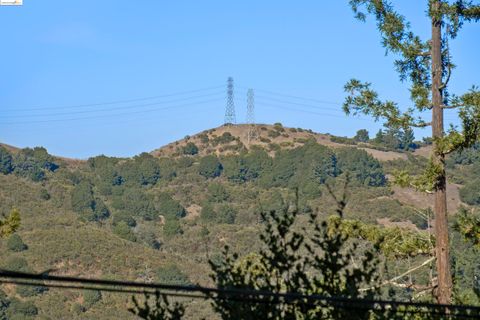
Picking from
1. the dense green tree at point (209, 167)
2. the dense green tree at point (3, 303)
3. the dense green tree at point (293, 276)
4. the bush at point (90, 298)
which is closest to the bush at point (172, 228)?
the dense green tree at point (209, 167)

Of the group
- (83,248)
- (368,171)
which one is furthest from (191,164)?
(83,248)

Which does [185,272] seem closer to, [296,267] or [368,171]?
[368,171]

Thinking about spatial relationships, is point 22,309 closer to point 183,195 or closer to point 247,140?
point 183,195

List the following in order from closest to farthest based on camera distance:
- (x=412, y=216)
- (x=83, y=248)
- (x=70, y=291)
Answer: (x=70, y=291), (x=83, y=248), (x=412, y=216)

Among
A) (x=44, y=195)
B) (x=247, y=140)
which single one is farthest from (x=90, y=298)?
(x=247, y=140)

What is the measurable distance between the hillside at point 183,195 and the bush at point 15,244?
0.19 m

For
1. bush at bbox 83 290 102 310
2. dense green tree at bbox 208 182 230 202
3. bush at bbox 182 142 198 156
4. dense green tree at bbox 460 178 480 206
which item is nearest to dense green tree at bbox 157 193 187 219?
dense green tree at bbox 208 182 230 202

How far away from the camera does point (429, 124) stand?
19781 millimetres

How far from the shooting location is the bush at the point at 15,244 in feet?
371

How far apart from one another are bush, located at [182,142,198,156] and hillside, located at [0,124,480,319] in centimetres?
25

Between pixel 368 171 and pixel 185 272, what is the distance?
5426 cm

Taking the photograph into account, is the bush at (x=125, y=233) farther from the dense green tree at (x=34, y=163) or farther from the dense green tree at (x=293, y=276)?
the dense green tree at (x=293, y=276)

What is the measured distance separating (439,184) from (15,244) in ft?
323

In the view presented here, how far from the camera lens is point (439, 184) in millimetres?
19266
